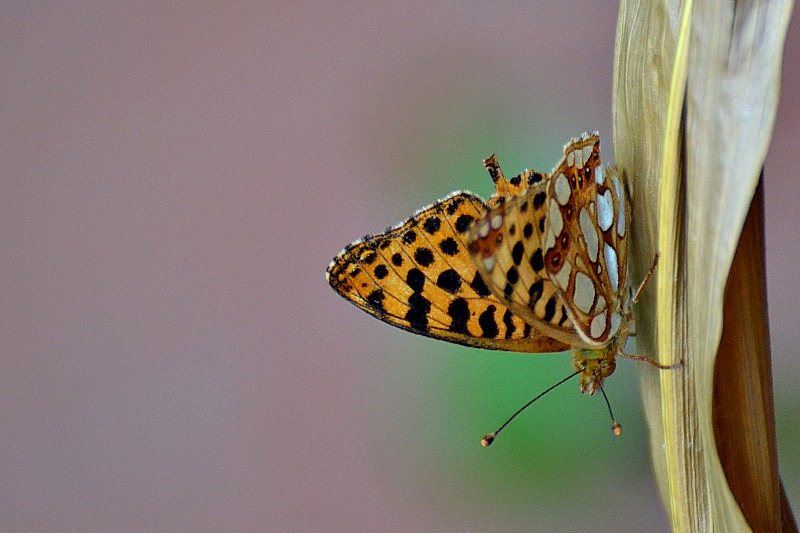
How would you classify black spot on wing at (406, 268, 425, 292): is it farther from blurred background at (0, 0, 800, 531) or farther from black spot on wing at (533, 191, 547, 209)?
blurred background at (0, 0, 800, 531)

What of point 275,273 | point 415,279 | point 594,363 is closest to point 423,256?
point 415,279

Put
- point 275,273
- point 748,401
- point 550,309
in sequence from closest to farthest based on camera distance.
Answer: point 748,401 < point 550,309 < point 275,273

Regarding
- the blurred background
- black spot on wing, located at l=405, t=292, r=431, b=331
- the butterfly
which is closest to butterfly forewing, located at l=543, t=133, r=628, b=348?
the butterfly

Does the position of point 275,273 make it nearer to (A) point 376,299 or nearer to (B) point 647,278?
(A) point 376,299

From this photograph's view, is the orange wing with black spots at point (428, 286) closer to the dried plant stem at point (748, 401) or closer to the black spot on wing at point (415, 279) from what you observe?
the black spot on wing at point (415, 279)

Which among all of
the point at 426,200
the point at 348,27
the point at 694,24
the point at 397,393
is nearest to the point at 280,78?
the point at 348,27

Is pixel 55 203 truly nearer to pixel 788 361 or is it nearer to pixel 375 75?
pixel 375 75

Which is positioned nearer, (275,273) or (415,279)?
(415,279)
